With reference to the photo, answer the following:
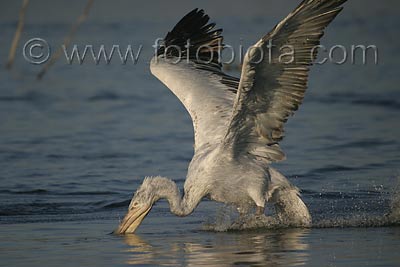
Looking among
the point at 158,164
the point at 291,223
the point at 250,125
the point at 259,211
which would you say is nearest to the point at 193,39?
the point at 158,164

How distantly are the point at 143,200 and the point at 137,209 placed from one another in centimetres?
9

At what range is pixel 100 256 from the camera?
24.8ft

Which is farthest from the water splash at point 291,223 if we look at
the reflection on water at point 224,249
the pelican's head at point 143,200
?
the pelican's head at point 143,200

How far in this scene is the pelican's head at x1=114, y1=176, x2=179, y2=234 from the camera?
863 cm

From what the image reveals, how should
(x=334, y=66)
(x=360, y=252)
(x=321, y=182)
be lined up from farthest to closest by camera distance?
1. (x=334, y=66)
2. (x=321, y=182)
3. (x=360, y=252)

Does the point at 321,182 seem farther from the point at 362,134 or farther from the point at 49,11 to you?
the point at 49,11

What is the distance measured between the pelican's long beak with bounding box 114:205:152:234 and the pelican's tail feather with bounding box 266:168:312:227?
47.0 inches

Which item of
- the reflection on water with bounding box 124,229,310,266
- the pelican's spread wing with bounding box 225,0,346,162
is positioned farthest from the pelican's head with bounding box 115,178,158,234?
the pelican's spread wing with bounding box 225,0,346,162

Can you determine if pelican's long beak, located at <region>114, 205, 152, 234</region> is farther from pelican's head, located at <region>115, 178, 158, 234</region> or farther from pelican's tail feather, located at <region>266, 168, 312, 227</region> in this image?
pelican's tail feather, located at <region>266, 168, 312, 227</region>

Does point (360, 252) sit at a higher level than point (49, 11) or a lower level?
lower

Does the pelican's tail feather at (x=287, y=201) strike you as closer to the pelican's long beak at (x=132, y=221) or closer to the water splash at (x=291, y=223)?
the water splash at (x=291, y=223)

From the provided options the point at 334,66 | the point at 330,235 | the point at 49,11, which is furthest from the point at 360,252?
the point at 49,11

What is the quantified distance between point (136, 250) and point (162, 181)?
1.12 metres

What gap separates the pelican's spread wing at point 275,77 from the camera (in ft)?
26.5
